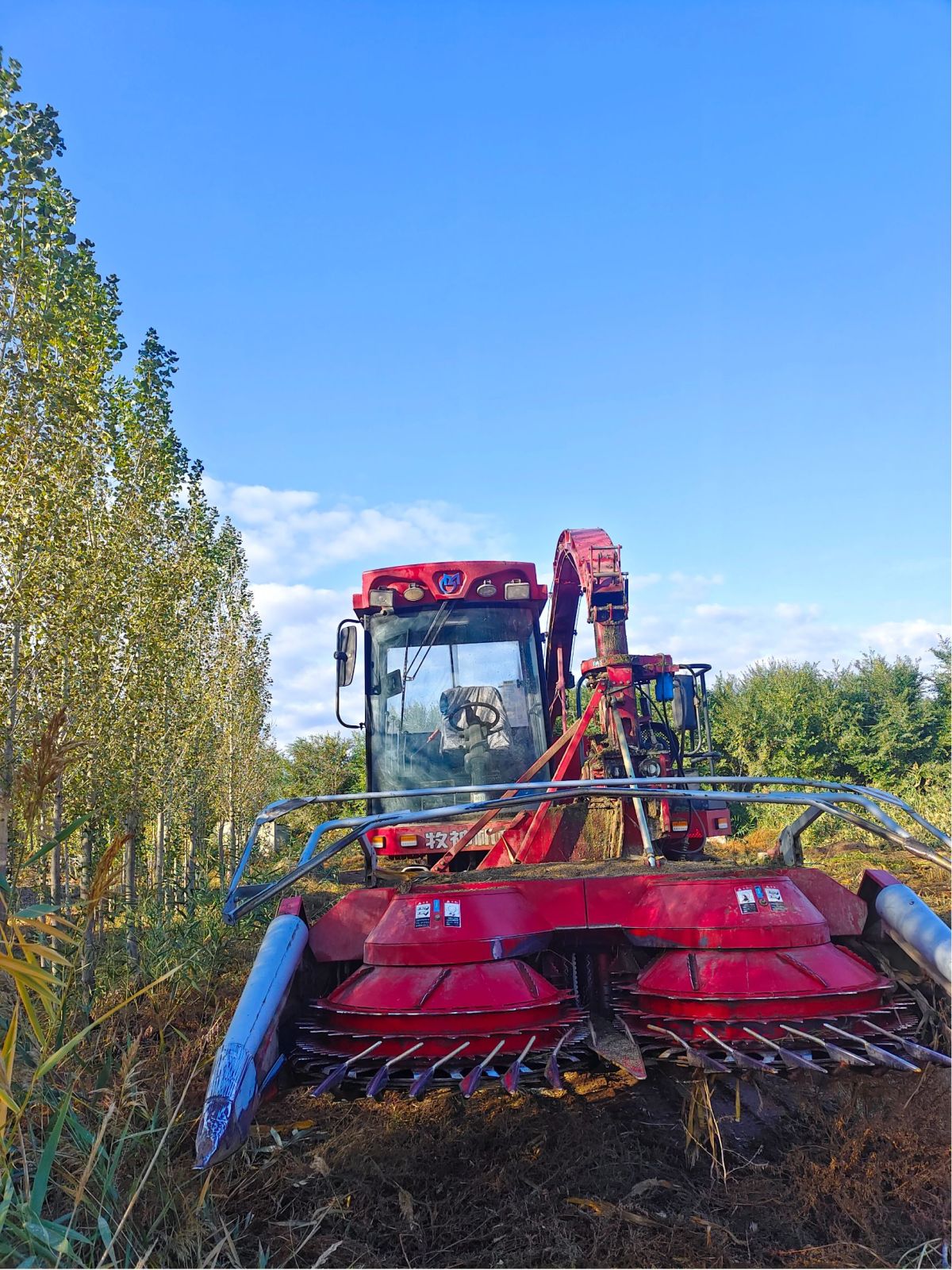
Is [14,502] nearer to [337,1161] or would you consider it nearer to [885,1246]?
[337,1161]

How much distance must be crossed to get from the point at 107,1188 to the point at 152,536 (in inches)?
346

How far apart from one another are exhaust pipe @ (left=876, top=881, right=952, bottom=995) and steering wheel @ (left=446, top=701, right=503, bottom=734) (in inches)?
144

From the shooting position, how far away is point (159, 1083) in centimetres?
431

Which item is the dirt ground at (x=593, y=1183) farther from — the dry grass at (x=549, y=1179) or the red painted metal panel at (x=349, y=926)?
the red painted metal panel at (x=349, y=926)

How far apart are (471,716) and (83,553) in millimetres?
3732

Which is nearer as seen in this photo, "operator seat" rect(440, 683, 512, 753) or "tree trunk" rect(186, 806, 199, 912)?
"operator seat" rect(440, 683, 512, 753)

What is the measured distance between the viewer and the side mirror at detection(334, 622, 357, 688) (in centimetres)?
714

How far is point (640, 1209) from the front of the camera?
3.25 m

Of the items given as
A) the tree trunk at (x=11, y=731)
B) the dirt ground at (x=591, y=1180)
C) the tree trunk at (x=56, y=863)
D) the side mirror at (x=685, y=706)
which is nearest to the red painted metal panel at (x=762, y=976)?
the dirt ground at (x=591, y=1180)

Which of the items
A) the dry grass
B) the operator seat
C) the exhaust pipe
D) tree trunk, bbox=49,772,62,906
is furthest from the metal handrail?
tree trunk, bbox=49,772,62,906

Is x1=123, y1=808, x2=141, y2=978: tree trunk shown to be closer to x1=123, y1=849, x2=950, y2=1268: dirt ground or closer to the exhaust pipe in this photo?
x1=123, y1=849, x2=950, y2=1268: dirt ground

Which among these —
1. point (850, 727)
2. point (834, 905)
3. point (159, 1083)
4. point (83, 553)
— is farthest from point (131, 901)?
point (850, 727)

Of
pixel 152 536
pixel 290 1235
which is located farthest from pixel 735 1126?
pixel 152 536

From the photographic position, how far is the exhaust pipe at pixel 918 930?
3527 millimetres
